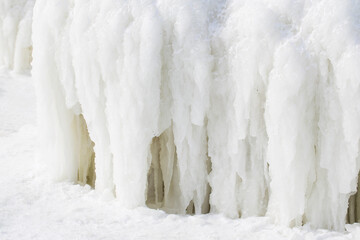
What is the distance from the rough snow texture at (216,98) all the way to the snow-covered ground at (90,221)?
0.54 feet

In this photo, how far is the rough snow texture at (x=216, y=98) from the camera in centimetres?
431

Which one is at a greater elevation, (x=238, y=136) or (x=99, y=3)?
(x=99, y=3)

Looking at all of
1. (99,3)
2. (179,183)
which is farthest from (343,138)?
(99,3)

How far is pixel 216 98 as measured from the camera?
479 centimetres

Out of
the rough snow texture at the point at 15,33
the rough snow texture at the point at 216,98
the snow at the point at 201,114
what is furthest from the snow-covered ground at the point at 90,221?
the rough snow texture at the point at 15,33

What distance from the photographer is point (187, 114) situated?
4.82m

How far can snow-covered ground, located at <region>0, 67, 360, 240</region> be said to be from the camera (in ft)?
14.5

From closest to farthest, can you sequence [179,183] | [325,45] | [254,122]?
[325,45], [254,122], [179,183]

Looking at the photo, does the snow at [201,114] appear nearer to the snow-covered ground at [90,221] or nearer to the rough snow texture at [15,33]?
the snow-covered ground at [90,221]

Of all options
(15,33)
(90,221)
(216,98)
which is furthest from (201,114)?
(15,33)

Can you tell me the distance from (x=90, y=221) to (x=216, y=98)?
165cm

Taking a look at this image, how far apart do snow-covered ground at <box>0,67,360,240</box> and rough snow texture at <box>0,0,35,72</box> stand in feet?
19.5

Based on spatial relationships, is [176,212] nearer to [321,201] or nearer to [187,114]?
[187,114]

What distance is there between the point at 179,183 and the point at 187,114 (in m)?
0.73
